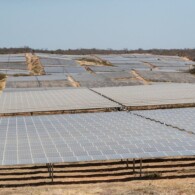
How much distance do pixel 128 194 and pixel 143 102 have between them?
21578 mm

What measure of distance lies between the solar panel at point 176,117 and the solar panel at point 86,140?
1129mm

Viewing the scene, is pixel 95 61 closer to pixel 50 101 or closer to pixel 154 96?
pixel 154 96

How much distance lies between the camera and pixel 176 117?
2553 centimetres

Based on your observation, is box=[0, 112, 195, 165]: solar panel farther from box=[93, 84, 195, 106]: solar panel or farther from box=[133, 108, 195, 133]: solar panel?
box=[93, 84, 195, 106]: solar panel

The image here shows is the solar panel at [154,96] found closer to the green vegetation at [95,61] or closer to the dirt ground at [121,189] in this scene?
the dirt ground at [121,189]

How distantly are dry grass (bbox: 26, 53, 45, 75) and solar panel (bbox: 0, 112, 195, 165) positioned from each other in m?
37.9

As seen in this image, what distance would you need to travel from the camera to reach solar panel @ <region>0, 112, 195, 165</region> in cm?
1568

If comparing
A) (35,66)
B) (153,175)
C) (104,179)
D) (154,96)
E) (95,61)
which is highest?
(95,61)

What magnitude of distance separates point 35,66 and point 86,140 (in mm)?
50677

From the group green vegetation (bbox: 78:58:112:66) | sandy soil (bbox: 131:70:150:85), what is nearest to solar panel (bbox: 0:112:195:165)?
sandy soil (bbox: 131:70:150:85)

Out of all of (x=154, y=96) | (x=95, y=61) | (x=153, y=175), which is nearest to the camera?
(x=153, y=175)

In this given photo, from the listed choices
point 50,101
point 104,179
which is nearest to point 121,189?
point 104,179

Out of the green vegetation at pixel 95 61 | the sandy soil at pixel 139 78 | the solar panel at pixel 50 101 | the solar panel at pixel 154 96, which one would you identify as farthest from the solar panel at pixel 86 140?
the green vegetation at pixel 95 61

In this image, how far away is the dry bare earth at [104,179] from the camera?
564 inches
